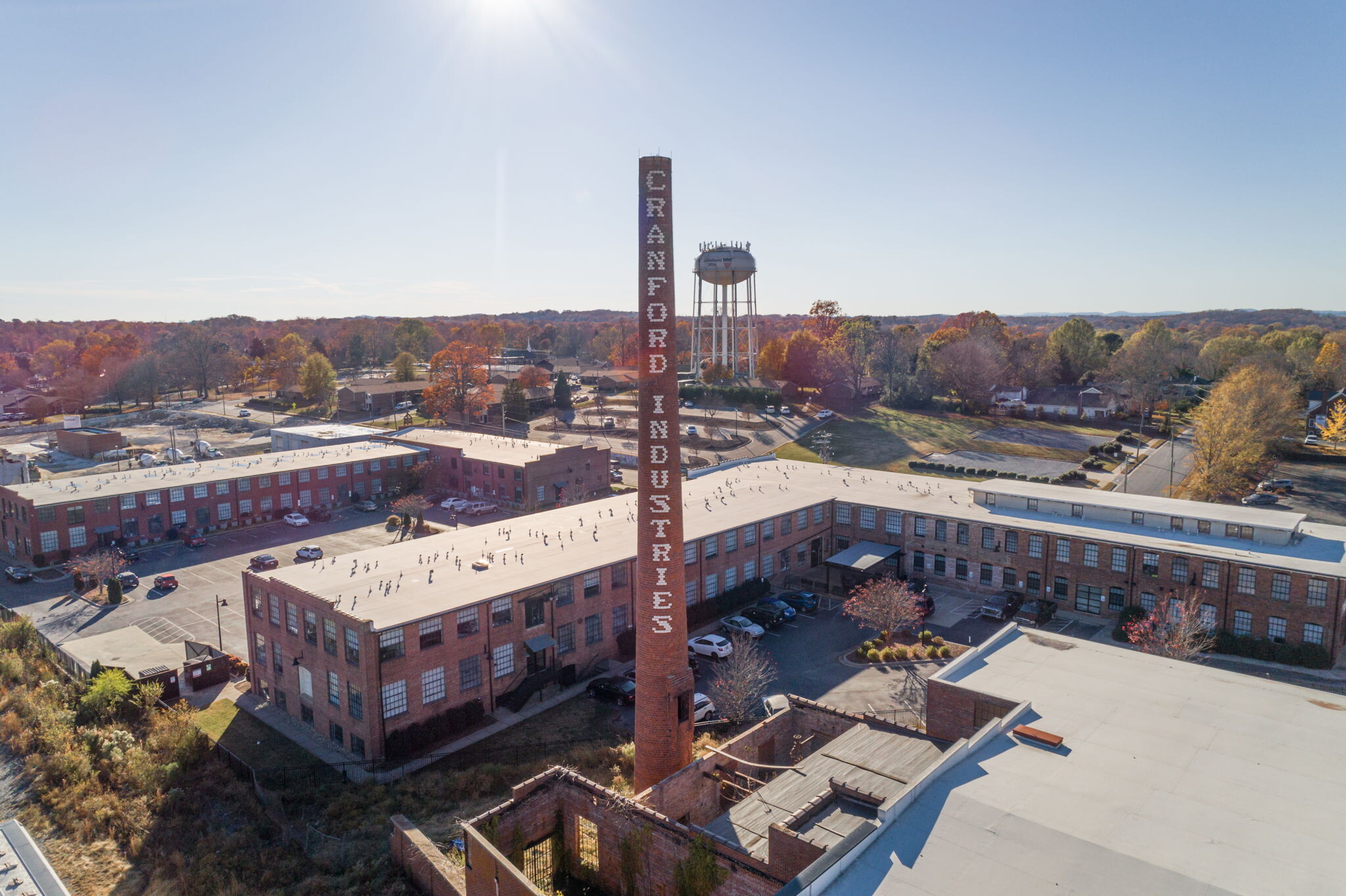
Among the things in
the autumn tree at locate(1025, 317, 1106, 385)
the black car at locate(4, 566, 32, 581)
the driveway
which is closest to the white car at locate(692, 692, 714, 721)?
the black car at locate(4, 566, 32, 581)

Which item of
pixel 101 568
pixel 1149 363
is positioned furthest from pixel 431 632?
pixel 1149 363

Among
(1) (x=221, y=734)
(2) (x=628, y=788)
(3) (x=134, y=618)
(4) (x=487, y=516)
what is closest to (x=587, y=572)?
(2) (x=628, y=788)

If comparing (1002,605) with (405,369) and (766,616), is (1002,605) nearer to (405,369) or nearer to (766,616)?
(766,616)

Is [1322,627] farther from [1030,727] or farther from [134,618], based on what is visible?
[134,618]

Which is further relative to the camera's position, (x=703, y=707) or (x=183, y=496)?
(x=183, y=496)

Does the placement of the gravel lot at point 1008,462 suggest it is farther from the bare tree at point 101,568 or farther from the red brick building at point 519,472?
the bare tree at point 101,568

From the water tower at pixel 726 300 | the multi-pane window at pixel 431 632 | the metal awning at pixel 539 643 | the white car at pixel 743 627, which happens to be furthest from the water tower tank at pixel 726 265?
the multi-pane window at pixel 431 632
